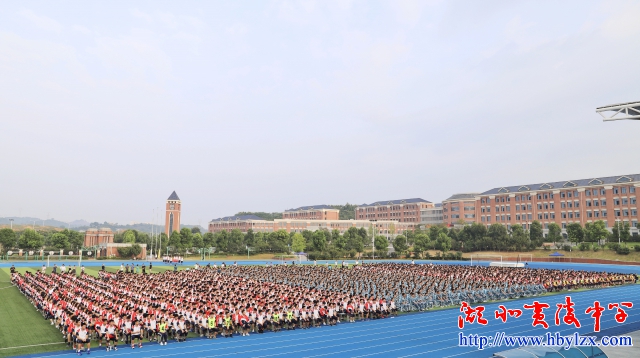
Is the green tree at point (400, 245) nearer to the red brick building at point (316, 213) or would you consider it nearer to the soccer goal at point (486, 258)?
the soccer goal at point (486, 258)

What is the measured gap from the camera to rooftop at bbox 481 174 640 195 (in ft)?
228

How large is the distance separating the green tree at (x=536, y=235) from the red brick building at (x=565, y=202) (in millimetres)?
6908

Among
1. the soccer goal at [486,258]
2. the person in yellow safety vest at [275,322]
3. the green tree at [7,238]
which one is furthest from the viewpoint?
the soccer goal at [486,258]

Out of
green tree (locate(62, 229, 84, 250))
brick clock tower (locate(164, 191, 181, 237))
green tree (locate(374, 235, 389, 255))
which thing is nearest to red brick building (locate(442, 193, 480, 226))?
green tree (locate(374, 235, 389, 255))

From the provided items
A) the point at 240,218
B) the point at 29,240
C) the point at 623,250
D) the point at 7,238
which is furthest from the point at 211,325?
the point at 240,218

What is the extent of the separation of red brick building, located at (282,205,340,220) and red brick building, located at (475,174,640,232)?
42.5m

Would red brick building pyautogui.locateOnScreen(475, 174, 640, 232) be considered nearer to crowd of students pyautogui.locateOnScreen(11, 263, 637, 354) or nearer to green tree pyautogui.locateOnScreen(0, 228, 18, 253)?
crowd of students pyautogui.locateOnScreen(11, 263, 637, 354)

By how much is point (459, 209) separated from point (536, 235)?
29320 mm

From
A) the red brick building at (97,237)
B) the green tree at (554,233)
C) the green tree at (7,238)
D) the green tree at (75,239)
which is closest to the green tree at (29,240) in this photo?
the green tree at (7,238)

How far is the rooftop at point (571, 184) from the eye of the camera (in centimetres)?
6950

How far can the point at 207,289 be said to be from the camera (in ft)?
80.8

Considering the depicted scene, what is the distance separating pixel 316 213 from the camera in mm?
121375

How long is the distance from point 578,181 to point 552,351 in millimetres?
75686

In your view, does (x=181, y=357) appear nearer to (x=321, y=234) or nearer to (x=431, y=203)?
(x=321, y=234)
